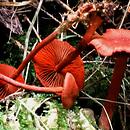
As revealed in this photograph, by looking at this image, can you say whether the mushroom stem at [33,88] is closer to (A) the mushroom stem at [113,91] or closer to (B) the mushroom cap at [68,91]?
(B) the mushroom cap at [68,91]

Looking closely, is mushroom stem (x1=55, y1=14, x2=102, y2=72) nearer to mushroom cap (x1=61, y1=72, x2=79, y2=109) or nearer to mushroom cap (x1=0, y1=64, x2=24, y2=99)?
mushroom cap (x1=61, y1=72, x2=79, y2=109)

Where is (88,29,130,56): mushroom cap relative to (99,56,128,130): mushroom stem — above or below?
above

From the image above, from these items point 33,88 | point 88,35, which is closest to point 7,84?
point 33,88

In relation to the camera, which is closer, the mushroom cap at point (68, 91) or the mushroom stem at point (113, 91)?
the mushroom cap at point (68, 91)

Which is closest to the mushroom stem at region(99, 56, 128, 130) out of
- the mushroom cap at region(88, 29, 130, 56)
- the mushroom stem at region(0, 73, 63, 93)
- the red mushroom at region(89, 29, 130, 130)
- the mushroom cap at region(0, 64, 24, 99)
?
the red mushroom at region(89, 29, 130, 130)

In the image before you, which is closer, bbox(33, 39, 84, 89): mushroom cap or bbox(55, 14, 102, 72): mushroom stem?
bbox(55, 14, 102, 72): mushroom stem

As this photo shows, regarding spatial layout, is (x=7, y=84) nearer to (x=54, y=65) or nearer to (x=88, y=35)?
(x=54, y=65)

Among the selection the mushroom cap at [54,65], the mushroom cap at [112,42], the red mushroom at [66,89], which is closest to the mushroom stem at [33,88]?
the red mushroom at [66,89]
